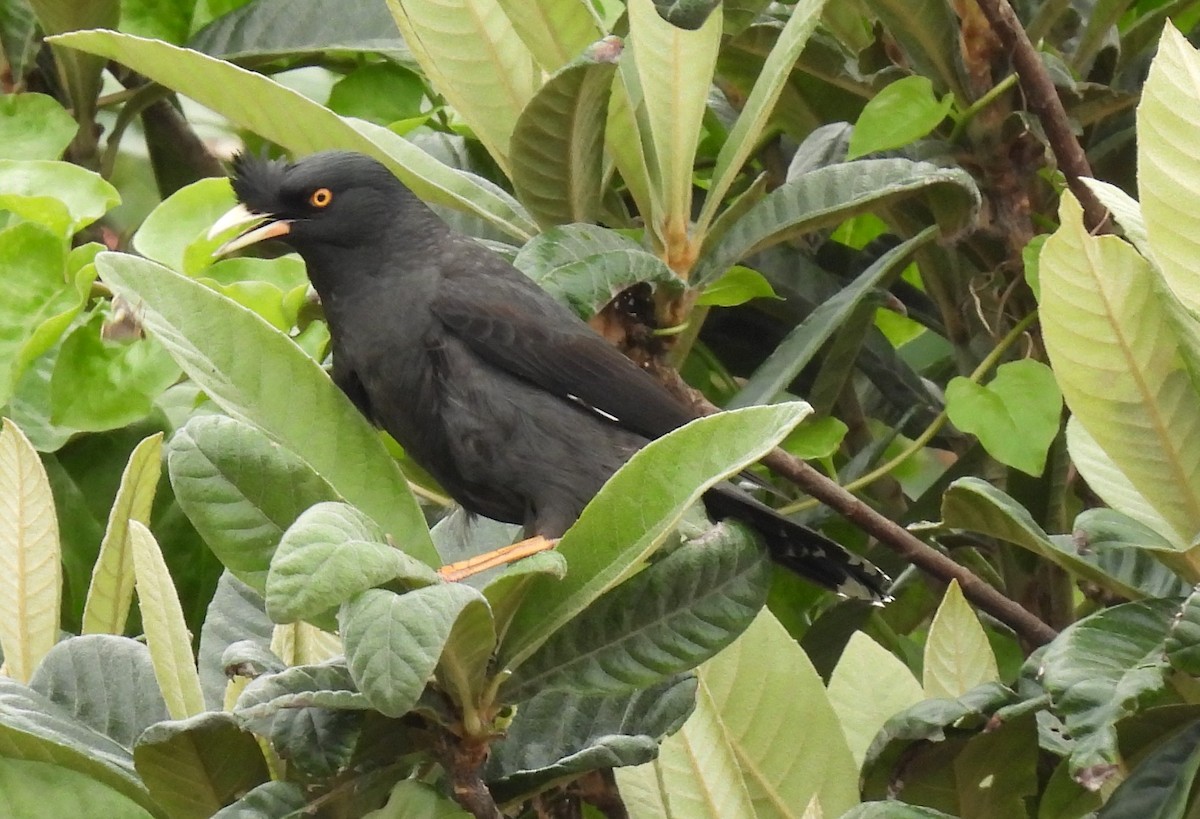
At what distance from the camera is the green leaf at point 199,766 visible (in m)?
1.57

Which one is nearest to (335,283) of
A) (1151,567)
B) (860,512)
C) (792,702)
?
(860,512)

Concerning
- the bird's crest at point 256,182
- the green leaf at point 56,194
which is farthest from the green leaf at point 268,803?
the bird's crest at point 256,182

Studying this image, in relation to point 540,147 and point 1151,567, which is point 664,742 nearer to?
point 1151,567

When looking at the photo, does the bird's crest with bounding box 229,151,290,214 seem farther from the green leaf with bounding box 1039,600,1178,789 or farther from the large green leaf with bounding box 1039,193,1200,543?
the green leaf with bounding box 1039,600,1178,789

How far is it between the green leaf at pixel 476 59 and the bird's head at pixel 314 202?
1.21ft

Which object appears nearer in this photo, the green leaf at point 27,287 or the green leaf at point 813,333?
the green leaf at point 813,333

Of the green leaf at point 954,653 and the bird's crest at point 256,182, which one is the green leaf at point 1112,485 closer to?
the green leaf at point 954,653

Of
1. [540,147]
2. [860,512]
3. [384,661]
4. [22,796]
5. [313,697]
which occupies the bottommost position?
[22,796]

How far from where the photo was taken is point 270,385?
176cm

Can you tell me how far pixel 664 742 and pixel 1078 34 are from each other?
1.78 metres

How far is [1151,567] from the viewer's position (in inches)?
77.4

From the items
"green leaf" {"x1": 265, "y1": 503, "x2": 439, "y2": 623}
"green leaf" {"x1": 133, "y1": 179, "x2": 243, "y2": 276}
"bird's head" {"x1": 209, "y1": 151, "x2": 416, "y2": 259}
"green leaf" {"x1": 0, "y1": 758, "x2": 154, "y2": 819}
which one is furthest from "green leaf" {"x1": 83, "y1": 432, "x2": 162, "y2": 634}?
"bird's head" {"x1": 209, "y1": 151, "x2": 416, "y2": 259}

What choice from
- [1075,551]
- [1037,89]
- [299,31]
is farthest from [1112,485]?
[299,31]

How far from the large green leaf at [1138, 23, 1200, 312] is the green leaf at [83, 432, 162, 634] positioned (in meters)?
1.22
